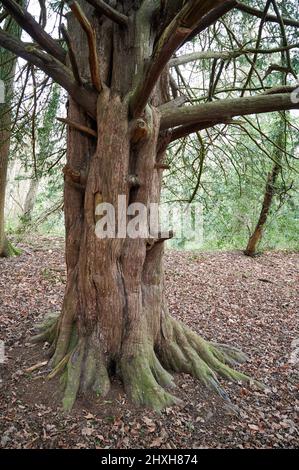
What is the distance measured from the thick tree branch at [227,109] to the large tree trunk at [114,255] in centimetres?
15

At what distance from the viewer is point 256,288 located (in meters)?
6.95

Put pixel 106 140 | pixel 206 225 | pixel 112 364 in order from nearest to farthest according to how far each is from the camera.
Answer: pixel 106 140 < pixel 112 364 < pixel 206 225

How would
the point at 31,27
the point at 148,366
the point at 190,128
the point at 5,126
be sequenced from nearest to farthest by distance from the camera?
the point at 31,27 < the point at 148,366 < the point at 190,128 < the point at 5,126

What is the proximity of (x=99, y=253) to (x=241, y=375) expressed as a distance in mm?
1984

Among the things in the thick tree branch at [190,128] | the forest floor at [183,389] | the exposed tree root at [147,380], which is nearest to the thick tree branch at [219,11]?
the thick tree branch at [190,128]

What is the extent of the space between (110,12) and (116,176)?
4.42 feet

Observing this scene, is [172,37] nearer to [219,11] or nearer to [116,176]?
[219,11]

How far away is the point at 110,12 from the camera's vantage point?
2.97 m

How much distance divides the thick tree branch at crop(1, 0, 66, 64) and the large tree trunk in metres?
0.23

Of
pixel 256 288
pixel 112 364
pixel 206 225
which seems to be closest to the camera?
pixel 112 364

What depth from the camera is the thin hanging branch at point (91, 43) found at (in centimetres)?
221

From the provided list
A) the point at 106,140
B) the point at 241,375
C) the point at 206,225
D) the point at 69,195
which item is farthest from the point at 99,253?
the point at 206,225

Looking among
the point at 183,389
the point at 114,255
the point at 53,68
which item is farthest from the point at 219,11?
the point at 183,389
